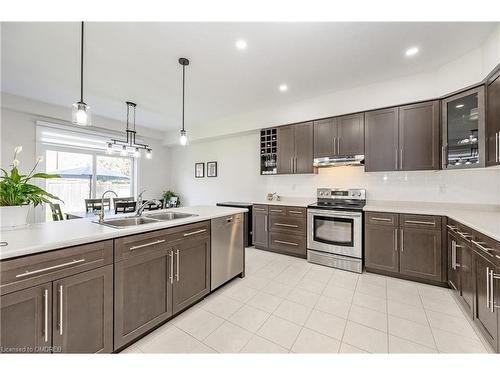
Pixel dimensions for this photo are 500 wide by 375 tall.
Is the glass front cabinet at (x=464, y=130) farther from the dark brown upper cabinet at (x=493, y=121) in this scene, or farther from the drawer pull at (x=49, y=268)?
the drawer pull at (x=49, y=268)

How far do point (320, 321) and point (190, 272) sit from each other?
1348mm

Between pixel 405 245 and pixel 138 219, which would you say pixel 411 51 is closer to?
pixel 405 245

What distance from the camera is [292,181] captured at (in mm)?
4328

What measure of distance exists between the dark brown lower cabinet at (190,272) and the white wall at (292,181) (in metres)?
2.57

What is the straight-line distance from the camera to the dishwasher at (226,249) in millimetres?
2414

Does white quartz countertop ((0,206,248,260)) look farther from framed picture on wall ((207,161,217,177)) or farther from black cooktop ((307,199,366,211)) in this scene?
framed picture on wall ((207,161,217,177))

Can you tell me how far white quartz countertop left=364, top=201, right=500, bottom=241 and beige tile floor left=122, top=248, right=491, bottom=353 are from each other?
3.03 feet

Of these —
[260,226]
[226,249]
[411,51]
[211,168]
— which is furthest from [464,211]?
[211,168]

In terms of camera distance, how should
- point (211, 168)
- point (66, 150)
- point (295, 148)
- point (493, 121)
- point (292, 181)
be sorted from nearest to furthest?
point (493, 121) < point (295, 148) < point (292, 181) < point (66, 150) < point (211, 168)

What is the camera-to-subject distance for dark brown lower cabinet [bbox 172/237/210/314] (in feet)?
6.44

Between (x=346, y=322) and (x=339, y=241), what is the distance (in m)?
1.42

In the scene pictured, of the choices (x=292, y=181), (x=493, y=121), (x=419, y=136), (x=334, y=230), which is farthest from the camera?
(x=292, y=181)

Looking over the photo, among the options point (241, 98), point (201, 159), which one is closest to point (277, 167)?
point (241, 98)

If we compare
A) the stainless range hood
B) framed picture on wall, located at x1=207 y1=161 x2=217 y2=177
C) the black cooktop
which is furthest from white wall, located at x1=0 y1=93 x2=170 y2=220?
the black cooktop
